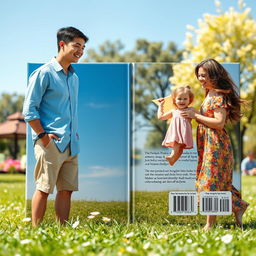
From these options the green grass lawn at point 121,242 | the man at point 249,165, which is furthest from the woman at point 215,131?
the man at point 249,165

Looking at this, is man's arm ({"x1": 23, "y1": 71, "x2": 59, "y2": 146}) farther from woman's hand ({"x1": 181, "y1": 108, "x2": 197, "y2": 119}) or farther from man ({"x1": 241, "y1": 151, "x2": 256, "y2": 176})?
man ({"x1": 241, "y1": 151, "x2": 256, "y2": 176})

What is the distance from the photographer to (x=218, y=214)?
4.08 metres

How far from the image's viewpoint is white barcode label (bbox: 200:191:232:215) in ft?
13.2

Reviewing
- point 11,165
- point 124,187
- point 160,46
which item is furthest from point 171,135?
point 160,46

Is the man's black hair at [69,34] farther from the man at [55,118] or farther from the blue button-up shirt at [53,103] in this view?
the blue button-up shirt at [53,103]

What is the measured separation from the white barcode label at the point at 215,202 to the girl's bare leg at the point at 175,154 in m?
0.40

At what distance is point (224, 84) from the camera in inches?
160

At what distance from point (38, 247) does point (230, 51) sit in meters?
12.1

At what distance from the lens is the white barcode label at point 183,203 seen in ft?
13.5

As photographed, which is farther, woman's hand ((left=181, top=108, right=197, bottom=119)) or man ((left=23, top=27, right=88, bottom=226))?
woman's hand ((left=181, top=108, right=197, bottom=119))

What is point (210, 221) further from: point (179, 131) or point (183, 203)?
point (179, 131)

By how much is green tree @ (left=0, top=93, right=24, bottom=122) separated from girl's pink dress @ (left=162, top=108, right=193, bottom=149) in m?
33.9

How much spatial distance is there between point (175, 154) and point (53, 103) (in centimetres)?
124

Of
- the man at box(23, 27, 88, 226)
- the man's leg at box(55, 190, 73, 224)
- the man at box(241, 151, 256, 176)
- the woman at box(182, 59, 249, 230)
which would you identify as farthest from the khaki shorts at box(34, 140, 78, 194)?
the man at box(241, 151, 256, 176)
